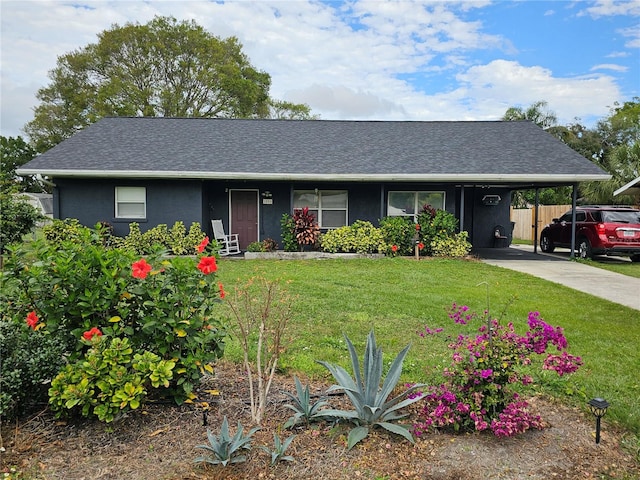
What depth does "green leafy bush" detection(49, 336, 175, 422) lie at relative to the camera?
2721 millimetres

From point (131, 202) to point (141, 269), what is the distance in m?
11.6

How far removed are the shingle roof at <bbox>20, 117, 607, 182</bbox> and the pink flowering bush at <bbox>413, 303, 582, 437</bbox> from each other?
1006 cm

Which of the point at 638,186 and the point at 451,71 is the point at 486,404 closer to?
the point at 638,186

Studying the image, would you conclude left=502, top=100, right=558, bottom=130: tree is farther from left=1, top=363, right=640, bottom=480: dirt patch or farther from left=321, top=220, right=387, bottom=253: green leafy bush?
left=1, top=363, right=640, bottom=480: dirt patch

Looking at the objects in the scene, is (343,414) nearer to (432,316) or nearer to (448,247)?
(432,316)

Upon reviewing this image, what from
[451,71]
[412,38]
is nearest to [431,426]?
[412,38]

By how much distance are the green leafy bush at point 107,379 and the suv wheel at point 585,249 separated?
13733mm

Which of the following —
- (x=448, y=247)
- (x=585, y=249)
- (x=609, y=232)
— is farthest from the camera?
(x=585, y=249)

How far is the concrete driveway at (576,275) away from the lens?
805cm

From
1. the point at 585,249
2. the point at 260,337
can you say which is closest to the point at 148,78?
the point at 585,249

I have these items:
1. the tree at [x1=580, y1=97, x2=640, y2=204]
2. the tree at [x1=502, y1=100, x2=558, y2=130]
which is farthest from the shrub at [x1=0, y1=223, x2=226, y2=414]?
the tree at [x1=502, y1=100, x2=558, y2=130]

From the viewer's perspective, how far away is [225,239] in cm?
1365

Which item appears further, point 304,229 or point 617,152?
point 617,152

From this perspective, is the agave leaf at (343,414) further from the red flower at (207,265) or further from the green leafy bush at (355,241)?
the green leafy bush at (355,241)
